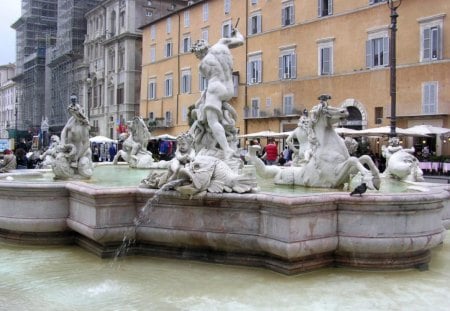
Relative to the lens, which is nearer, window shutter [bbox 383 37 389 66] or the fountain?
the fountain

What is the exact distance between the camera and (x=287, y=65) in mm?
33375

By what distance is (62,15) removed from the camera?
5781 cm

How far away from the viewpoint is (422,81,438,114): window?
25.4 meters

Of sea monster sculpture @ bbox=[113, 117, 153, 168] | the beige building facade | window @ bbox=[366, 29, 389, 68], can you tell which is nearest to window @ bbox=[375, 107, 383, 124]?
the beige building facade

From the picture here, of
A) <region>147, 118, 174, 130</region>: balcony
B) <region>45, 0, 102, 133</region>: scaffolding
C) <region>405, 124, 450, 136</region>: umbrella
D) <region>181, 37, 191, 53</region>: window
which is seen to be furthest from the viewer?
<region>45, 0, 102, 133</region>: scaffolding

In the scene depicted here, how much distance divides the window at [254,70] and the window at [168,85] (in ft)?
34.2

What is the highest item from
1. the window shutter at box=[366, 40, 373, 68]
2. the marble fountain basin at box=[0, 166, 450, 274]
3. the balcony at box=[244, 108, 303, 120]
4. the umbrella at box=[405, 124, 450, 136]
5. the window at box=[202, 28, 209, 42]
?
the window at box=[202, 28, 209, 42]

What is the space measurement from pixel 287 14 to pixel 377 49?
24.6ft

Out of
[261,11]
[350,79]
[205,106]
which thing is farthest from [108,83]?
[205,106]

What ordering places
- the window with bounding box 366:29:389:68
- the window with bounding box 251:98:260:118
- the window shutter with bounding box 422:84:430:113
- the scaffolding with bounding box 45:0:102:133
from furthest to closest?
the scaffolding with bounding box 45:0:102:133
the window with bounding box 251:98:260:118
the window with bounding box 366:29:389:68
the window shutter with bounding box 422:84:430:113

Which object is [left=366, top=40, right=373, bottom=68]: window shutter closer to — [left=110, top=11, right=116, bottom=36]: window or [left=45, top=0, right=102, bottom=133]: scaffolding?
[left=110, top=11, right=116, bottom=36]: window

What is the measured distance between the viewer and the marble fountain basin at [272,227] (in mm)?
4816

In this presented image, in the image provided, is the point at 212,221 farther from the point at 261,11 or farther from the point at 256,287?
the point at 261,11

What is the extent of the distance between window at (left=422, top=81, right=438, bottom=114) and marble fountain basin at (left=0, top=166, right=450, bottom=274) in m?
21.7
